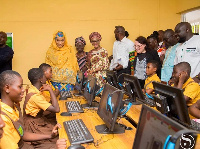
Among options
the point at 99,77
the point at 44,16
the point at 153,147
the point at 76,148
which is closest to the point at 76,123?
the point at 76,148

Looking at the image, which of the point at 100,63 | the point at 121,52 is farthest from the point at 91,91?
the point at 121,52

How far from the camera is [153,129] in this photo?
1.16 m

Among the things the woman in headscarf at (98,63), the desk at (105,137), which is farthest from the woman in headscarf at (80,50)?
the desk at (105,137)

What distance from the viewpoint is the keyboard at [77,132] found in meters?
1.75

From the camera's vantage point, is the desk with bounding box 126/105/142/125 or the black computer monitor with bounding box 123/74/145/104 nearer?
the desk with bounding box 126/105/142/125

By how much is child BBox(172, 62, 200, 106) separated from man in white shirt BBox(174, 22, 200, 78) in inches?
30.6

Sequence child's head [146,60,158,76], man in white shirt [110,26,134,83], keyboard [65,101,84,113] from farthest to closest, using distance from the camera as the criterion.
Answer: man in white shirt [110,26,134,83], child's head [146,60,158,76], keyboard [65,101,84,113]

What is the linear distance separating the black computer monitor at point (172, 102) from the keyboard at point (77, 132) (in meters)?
0.63

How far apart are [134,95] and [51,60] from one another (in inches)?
78.5

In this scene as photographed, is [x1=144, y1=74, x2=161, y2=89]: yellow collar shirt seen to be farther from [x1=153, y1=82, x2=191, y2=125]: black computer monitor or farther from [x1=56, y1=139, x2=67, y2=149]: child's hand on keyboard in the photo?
[x1=56, y1=139, x2=67, y2=149]: child's hand on keyboard

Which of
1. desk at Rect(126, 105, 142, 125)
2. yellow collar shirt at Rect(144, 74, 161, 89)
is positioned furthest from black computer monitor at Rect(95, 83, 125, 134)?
yellow collar shirt at Rect(144, 74, 161, 89)

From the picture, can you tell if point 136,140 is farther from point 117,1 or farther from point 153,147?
point 117,1

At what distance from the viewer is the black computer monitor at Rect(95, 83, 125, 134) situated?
1746mm

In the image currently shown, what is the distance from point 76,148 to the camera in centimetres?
157
